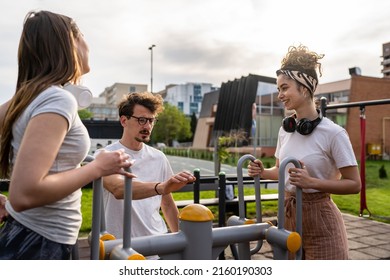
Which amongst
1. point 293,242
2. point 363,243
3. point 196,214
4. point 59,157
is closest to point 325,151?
point 293,242

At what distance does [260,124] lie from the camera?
2242 centimetres

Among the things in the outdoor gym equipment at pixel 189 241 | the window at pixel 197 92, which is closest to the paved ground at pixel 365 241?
the outdoor gym equipment at pixel 189 241

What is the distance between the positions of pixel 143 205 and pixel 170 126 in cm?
4307

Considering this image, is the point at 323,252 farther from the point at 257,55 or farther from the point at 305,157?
the point at 257,55

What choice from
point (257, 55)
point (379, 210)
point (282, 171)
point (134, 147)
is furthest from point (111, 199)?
point (379, 210)

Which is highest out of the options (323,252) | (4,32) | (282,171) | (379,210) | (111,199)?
(4,32)

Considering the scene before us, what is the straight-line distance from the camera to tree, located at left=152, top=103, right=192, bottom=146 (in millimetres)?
44094

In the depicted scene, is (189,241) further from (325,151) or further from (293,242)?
(325,151)

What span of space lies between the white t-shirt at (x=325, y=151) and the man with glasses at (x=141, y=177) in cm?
59

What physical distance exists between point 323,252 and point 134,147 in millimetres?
975

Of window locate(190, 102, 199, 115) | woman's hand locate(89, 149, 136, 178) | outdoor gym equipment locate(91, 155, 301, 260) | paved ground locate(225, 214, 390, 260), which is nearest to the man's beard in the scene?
outdoor gym equipment locate(91, 155, 301, 260)

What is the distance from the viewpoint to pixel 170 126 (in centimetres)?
4478

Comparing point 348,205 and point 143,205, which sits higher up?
point 143,205
